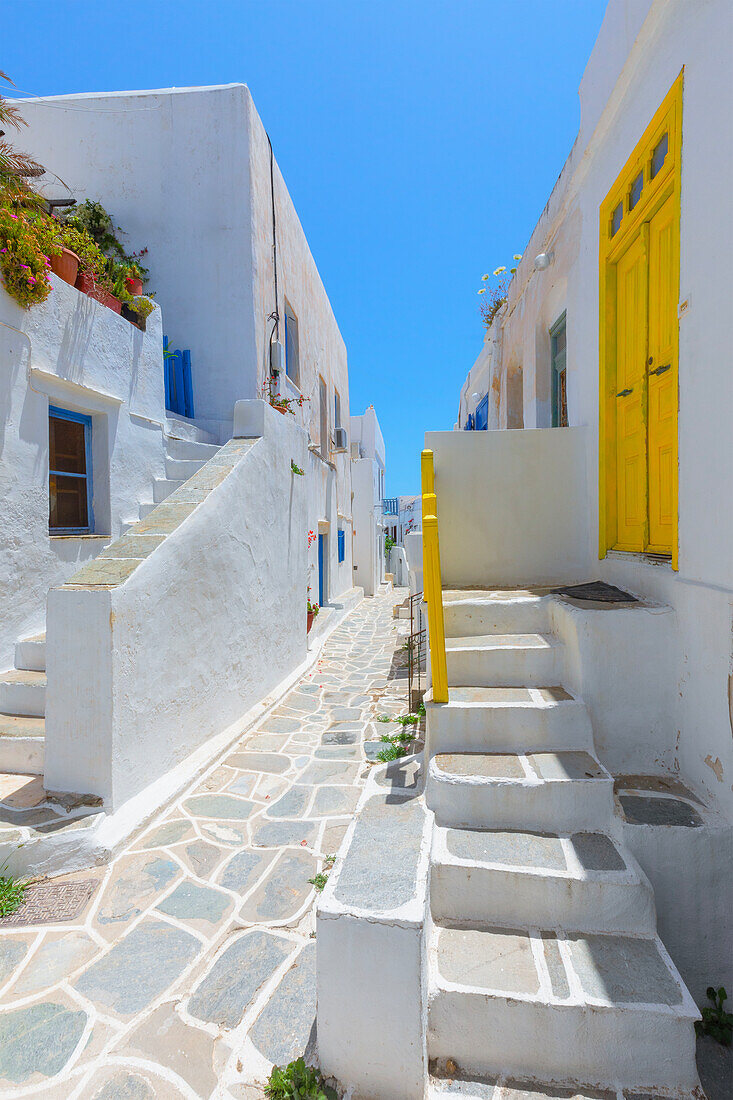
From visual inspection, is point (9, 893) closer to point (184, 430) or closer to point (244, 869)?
point (244, 869)

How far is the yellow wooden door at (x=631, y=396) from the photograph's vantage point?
3.71 metres

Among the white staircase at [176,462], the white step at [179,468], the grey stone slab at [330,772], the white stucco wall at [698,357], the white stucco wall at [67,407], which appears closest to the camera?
the white stucco wall at [698,357]

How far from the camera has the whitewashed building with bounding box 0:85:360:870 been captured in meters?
3.36

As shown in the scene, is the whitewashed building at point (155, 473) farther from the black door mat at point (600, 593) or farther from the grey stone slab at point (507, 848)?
the black door mat at point (600, 593)

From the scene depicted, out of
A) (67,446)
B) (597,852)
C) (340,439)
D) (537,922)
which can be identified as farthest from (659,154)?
(340,439)

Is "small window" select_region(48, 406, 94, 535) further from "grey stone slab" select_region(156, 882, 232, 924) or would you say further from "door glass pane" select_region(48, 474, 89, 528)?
"grey stone slab" select_region(156, 882, 232, 924)

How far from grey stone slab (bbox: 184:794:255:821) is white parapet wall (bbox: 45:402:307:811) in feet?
1.12

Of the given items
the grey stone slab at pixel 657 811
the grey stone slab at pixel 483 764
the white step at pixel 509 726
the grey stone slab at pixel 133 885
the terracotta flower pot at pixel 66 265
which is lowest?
the grey stone slab at pixel 133 885

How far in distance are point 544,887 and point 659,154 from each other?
4392 millimetres

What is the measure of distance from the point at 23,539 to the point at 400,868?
14.1ft

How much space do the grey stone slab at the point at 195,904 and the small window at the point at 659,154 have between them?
5.17m

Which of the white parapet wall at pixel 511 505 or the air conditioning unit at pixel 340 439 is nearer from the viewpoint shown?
the white parapet wall at pixel 511 505

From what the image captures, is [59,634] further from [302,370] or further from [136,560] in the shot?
[302,370]

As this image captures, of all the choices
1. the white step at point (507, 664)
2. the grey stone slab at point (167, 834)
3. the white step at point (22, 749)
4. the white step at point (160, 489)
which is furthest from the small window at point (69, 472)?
the white step at point (507, 664)
